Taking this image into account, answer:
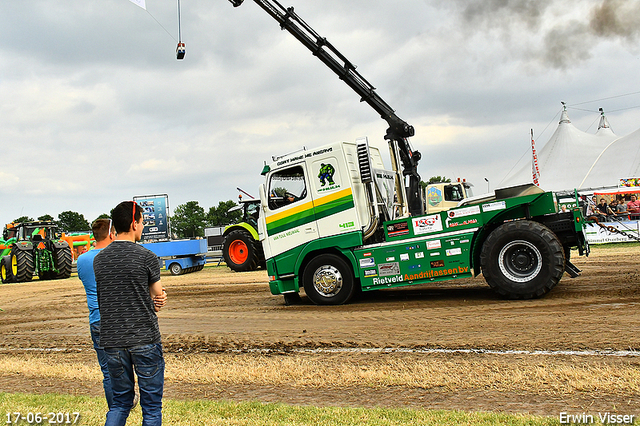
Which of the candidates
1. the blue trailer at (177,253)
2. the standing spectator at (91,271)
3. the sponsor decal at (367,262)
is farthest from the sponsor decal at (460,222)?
the blue trailer at (177,253)

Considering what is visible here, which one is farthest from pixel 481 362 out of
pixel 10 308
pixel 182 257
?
pixel 182 257

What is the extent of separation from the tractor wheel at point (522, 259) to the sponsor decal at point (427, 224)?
0.85 m

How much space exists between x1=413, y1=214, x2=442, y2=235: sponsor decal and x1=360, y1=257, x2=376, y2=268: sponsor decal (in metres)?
0.90

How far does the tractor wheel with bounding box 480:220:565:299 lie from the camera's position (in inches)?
316

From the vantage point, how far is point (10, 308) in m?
12.5

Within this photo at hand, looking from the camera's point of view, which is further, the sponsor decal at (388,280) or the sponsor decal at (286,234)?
the sponsor decal at (286,234)

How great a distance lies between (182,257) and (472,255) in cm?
1372

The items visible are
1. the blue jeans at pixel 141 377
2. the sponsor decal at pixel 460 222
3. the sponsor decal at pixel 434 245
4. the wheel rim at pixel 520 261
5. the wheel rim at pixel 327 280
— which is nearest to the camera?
the blue jeans at pixel 141 377

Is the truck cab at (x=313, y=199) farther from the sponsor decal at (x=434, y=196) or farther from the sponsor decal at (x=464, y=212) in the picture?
the sponsor decal at (x=434, y=196)

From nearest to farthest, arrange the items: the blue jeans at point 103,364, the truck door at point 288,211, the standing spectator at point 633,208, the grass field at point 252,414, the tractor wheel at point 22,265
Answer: the grass field at point 252,414
the blue jeans at point 103,364
the truck door at point 288,211
the tractor wheel at point 22,265
the standing spectator at point 633,208

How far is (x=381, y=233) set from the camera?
31.4 ft

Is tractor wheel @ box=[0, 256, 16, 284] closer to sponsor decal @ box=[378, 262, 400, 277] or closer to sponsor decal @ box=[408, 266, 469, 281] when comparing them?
sponsor decal @ box=[378, 262, 400, 277]

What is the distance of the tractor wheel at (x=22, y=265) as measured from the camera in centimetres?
2081

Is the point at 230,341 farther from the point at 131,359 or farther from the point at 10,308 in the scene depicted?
the point at 10,308
